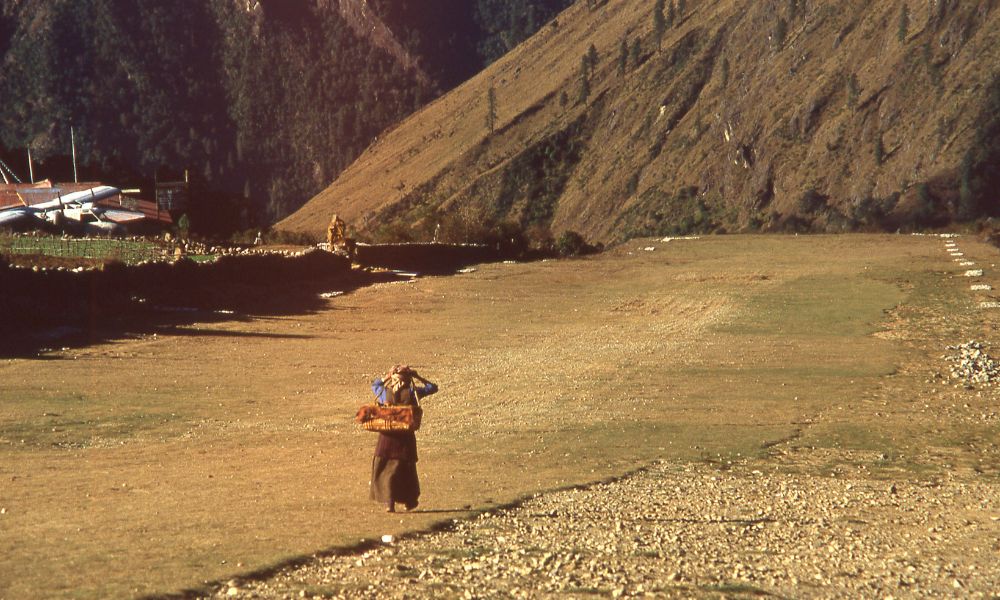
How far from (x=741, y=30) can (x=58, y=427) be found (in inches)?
4158

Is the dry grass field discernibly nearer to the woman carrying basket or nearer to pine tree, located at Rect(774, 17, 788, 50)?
the woman carrying basket

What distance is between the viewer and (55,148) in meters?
141

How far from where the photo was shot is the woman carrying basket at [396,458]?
39.4 ft

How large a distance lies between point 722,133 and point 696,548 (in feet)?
324

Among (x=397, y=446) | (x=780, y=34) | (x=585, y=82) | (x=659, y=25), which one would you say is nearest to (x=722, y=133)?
(x=780, y=34)

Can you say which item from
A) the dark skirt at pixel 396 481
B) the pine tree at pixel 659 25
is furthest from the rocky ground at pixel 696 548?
the pine tree at pixel 659 25

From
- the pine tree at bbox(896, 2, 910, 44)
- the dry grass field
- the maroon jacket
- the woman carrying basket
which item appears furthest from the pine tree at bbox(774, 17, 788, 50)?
the maroon jacket

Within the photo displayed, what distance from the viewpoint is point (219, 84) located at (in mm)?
164375

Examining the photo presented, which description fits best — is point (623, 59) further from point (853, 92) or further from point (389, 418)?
point (389, 418)

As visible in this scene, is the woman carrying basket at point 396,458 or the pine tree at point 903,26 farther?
the pine tree at point 903,26

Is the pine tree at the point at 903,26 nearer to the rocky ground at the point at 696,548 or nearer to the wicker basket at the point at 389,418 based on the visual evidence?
the rocky ground at the point at 696,548

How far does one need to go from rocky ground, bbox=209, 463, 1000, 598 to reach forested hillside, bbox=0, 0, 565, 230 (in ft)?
428

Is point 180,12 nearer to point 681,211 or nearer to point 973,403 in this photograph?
point 681,211

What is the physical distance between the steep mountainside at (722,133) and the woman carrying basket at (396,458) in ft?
185
